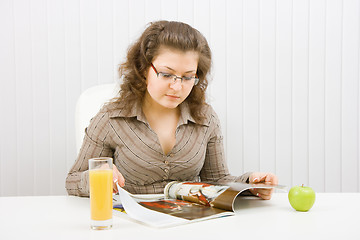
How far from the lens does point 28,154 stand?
220 centimetres

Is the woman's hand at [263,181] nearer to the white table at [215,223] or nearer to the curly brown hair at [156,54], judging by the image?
the white table at [215,223]

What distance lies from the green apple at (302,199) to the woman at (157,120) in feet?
0.83

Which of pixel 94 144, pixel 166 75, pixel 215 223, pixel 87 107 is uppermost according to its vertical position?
pixel 166 75

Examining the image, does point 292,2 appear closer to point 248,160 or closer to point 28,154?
point 248,160

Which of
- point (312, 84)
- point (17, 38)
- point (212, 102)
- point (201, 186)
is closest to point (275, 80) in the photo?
point (312, 84)

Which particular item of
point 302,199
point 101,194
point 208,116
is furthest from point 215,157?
point 101,194

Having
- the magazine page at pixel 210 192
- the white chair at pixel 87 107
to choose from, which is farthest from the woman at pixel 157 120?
the white chair at pixel 87 107

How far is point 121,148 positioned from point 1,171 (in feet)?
3.47

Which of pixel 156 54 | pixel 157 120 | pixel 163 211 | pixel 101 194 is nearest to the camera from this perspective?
pixel 101 194

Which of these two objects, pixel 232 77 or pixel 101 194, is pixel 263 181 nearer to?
pixel 101 194

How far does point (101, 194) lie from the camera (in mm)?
955

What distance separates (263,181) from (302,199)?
246 millimetres

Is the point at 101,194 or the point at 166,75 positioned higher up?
the point at 166,75

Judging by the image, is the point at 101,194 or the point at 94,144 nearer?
the point at 101,194
